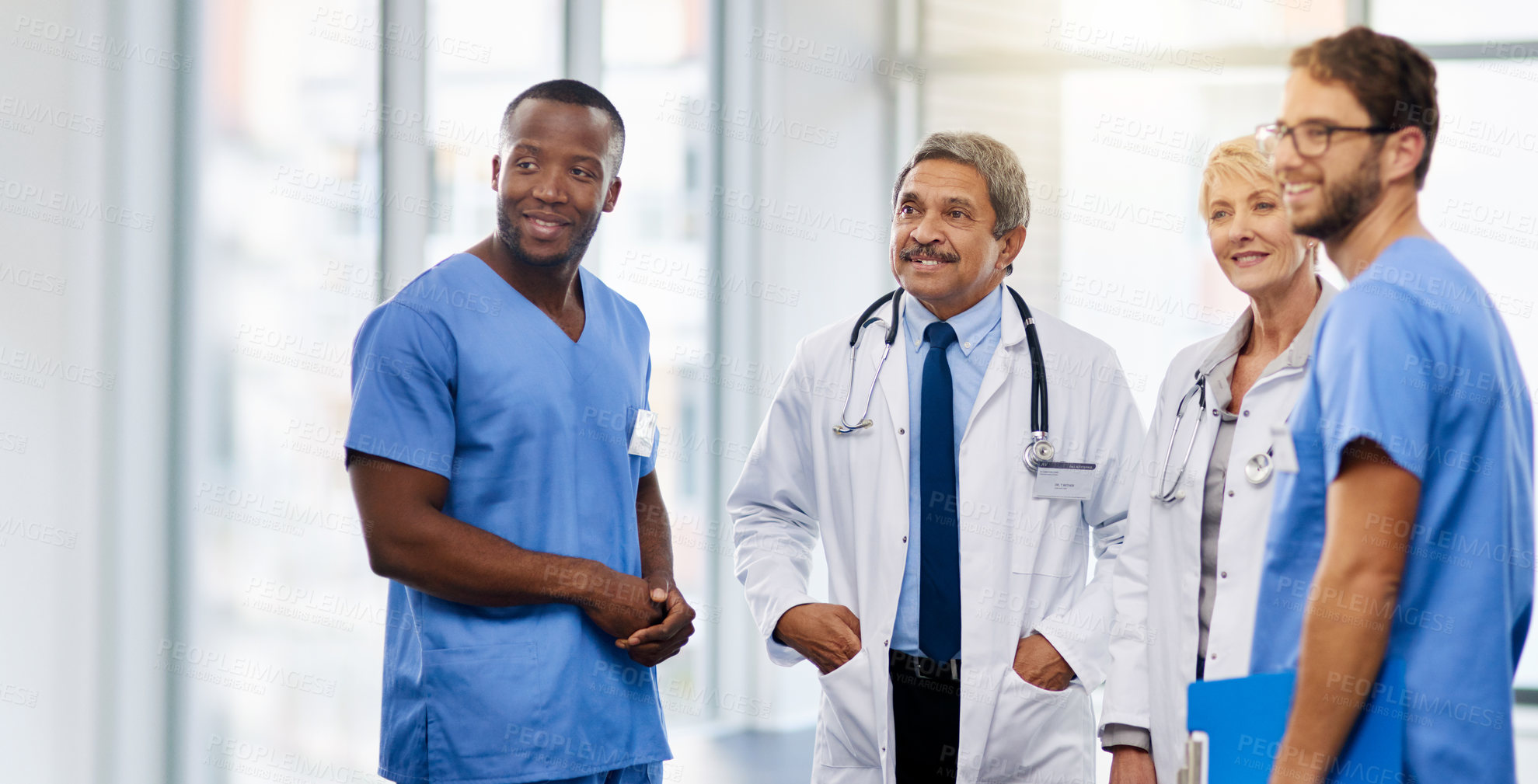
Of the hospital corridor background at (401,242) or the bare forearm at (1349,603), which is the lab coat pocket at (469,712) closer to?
the bare forearm at (1349,603)

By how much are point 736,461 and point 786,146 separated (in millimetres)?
1279

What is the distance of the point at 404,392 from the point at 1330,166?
117 cm

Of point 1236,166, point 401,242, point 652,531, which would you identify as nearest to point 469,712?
point 652,531

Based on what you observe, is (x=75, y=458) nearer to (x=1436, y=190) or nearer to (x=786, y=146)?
(x=786, y=146)

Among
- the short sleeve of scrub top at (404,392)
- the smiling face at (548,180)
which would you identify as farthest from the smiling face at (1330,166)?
the short sleeve of scrub top at (404,392)

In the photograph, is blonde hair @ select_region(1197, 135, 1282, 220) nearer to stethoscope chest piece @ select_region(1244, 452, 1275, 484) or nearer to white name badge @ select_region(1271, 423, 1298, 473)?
stethoscope chest piece @ select_region(1244, 452, 1275, 484)

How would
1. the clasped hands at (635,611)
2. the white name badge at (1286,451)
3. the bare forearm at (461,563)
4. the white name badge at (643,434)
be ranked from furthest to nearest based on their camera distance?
the white name badge at (643,434)
the clasped hands at (635,611)
the bare forearm at (461,563)
the white name badge at (1286,451)

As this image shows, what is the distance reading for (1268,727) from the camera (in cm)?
110

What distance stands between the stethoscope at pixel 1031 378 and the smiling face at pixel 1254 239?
33cm

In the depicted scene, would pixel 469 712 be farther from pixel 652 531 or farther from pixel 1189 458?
pixel 1189 458

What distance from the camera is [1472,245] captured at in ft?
14.7

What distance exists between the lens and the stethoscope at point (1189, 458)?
5.18 feet

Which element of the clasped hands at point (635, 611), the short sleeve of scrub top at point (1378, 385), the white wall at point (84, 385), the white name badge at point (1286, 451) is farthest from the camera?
the white wall at point (84, 385)

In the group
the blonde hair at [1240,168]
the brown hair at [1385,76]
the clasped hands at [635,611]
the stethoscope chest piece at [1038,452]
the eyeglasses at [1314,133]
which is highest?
the blonde hair at [1240,168]
